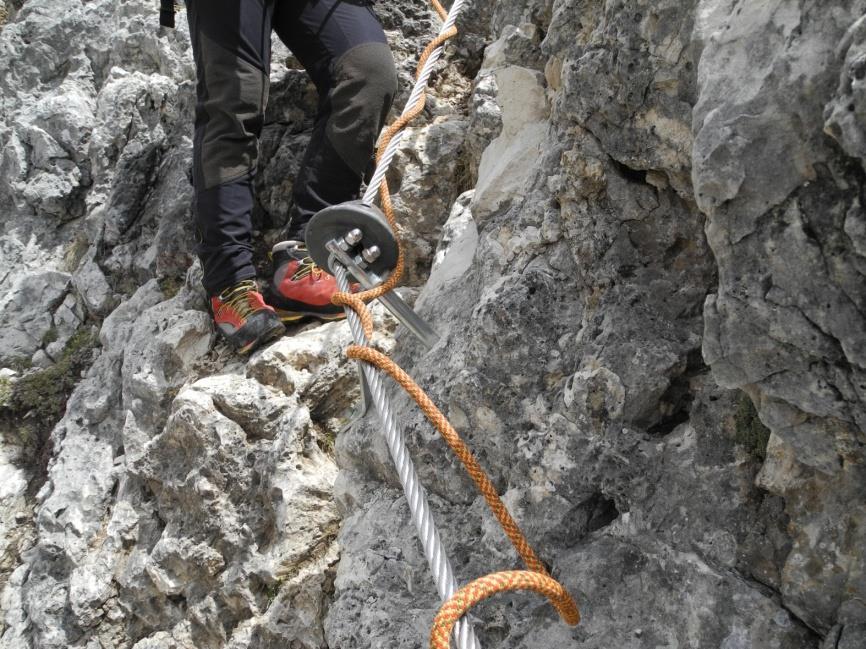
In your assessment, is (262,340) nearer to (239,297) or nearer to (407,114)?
(239,297)

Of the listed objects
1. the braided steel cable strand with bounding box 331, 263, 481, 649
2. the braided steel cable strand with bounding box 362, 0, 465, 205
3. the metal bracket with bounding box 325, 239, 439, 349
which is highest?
the braided steel cable strand with bounding box 362, 0, 465, 205

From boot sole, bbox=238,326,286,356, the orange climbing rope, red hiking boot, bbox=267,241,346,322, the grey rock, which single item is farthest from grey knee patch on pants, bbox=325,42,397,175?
the grey rock

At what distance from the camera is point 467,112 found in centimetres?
396

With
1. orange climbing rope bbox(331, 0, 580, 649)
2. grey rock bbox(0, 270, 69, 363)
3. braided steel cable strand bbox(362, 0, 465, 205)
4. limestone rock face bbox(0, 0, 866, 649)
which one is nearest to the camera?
limestone rock face bbox(0, 0, 866, 649)

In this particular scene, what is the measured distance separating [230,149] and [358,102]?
691mm

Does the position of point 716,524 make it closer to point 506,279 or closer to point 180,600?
point 506,279

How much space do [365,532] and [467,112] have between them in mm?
2667

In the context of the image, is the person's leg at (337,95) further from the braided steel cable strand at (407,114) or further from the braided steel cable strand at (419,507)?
the braided steel cable strand at (419,507)

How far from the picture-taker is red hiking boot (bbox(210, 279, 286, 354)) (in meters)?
3.14

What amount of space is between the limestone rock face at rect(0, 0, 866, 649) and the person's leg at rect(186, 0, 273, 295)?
0.43m

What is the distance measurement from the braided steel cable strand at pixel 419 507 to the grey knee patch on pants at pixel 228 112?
151 cm

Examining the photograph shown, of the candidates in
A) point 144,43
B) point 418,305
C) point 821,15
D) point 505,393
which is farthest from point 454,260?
point 144,43

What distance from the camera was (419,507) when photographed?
1.71m

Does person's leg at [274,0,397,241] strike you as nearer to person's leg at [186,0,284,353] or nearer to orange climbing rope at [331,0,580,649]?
person's leg at [186,0,284,353]
